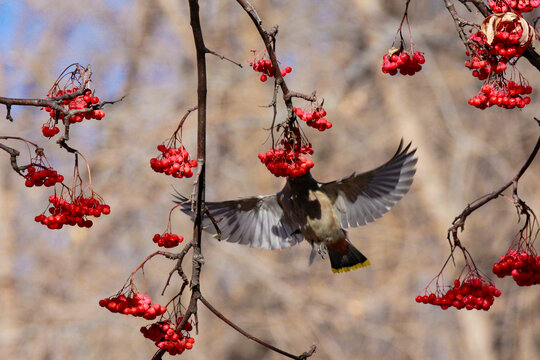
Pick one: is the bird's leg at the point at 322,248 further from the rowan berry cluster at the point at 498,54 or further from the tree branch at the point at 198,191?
the tree branch at the point at 198,191

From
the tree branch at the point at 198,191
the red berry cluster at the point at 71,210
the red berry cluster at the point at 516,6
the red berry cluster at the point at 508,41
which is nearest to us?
the tree branch at the point at 198,191

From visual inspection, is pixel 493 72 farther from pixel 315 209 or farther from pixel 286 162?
pixel 315 209

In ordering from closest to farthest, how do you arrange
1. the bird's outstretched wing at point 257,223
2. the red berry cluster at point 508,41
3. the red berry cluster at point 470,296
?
the red berry cluster at point 508,41 → the red berry cluster at point 470,296 → the bird's outstretched wing at point 257,223

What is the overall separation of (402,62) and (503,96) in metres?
0.40

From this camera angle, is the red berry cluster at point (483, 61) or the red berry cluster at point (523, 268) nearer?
the red berry cluster at point (483, 61)

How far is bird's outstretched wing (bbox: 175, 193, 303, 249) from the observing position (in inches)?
175

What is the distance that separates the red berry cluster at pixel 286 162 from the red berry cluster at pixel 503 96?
2.13ft

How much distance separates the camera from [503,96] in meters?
2.83

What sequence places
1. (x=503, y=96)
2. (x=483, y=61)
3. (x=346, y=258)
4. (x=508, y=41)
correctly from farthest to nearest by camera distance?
(x=346, y=258)
(x=503, y=96)
(x=483, y=61)
(x=508, y=41)

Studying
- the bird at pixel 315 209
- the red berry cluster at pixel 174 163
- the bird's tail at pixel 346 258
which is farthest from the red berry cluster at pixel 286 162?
the bird's tail at pixel 346 258

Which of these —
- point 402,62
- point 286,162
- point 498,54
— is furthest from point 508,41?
point 286,162

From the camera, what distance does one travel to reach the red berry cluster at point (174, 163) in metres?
2.82

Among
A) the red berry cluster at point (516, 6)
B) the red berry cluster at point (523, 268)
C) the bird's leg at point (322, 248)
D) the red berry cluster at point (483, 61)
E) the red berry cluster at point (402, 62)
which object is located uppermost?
the bird's leg at point (322, 248)

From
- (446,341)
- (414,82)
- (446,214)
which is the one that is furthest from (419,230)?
(414,82)
